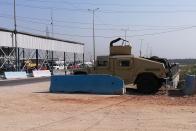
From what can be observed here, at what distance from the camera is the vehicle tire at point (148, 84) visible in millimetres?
25812

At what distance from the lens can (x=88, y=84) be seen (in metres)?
25.2

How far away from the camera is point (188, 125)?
12.4 m

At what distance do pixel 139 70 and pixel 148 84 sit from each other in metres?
0.94

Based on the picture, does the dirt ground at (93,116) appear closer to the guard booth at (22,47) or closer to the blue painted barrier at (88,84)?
the blue painted barrier at (88,84)

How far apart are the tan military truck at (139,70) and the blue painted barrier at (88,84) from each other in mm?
1815

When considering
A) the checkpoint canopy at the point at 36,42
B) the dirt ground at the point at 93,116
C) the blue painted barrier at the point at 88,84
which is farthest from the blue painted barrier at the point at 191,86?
the checkpoint canopy at the point at 36,42

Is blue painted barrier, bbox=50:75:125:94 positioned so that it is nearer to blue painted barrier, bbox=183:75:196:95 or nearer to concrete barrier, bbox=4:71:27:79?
blue painted barrier, bbox=183:75:196:95

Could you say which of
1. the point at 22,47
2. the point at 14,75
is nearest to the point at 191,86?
the point at 14,75

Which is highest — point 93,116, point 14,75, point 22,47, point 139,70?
point 22,47

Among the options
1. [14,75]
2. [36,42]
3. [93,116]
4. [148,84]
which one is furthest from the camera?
[36,42]

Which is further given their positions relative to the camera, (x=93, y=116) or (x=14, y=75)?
(x=14, y=75)

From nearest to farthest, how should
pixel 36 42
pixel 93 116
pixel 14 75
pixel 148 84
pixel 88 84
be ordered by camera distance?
pixel 93 116, pixel 88 84, pixel 148 84, pixel 14 75, pixel 36 42

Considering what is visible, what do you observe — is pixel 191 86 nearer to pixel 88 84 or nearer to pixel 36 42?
pixel 88 84

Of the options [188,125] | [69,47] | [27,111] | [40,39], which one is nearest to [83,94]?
[27,111]
